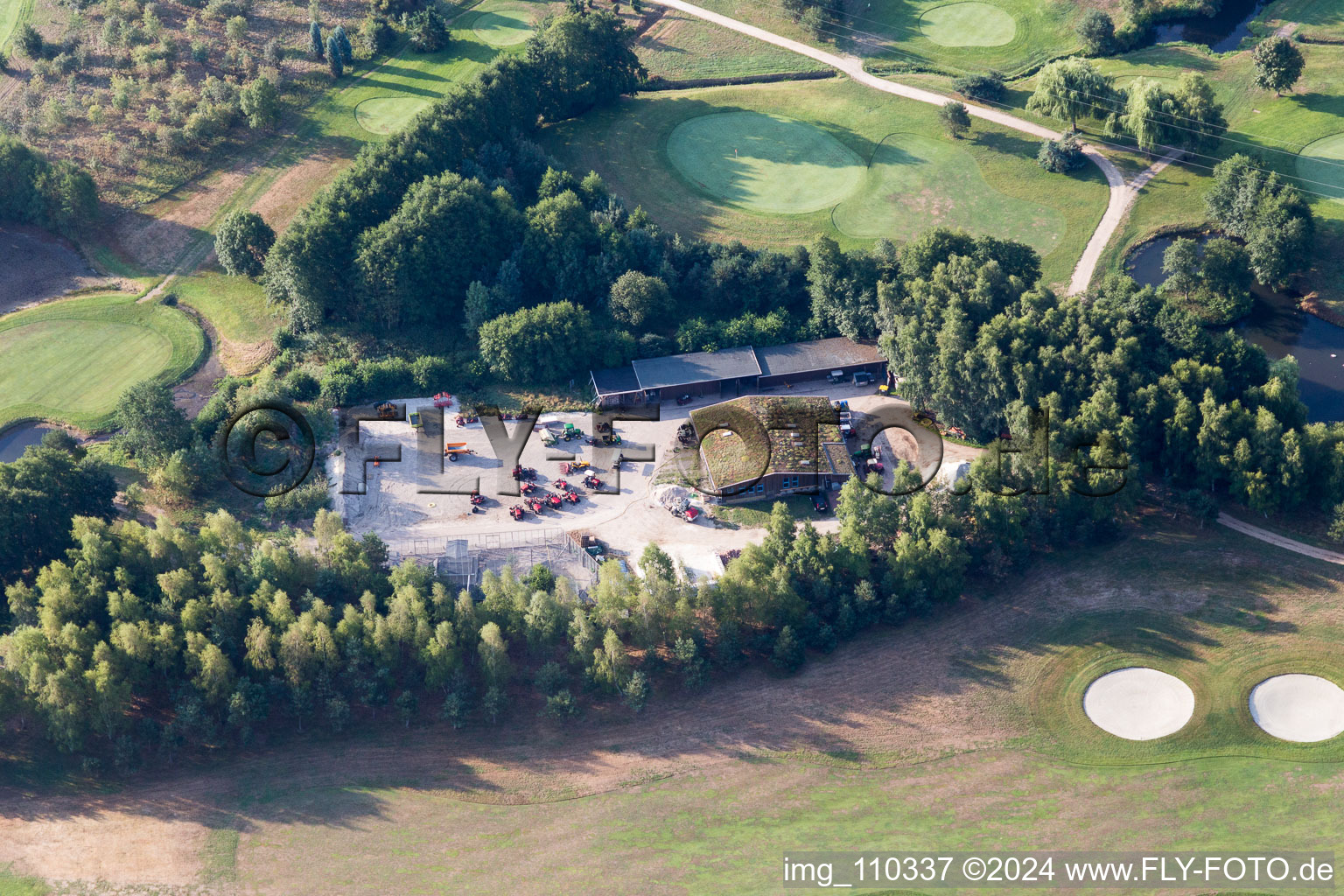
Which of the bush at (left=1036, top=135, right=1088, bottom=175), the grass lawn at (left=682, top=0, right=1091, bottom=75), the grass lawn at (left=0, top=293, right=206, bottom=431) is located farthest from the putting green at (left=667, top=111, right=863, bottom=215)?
the grass lawn at (left=0, top=293, right=206, bottom=431)

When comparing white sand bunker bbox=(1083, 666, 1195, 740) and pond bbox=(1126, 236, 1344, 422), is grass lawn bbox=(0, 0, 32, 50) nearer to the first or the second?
pond bbox=(1126, 236, 1344, 422)

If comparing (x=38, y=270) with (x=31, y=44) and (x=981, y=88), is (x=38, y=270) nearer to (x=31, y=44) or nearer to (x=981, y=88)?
(x=31, y=44)

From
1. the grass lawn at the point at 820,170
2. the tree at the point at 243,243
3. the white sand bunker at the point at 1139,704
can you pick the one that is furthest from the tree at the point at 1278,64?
the tree at the point at 243,243

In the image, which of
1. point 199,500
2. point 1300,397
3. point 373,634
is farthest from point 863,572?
point 199,500

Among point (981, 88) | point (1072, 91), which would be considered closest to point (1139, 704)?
point (1072, 91)

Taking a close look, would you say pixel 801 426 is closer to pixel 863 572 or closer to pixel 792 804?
pixel 863 572

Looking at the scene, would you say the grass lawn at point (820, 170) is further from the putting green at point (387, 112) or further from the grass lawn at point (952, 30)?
the putting green at point (387, 112)
